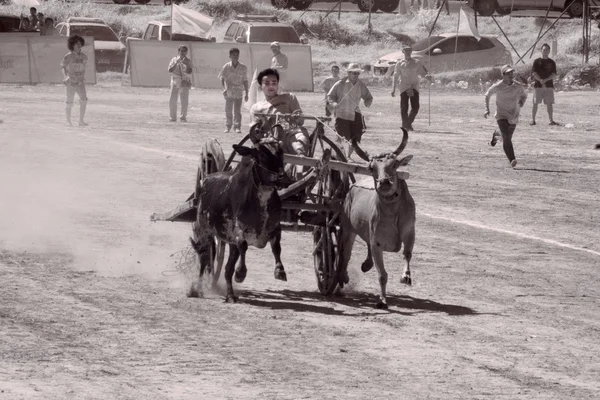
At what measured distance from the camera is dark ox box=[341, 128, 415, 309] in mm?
11688

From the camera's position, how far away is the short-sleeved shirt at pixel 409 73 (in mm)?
31406

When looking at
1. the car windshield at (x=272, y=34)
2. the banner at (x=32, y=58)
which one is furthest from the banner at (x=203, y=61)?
the car windshield at (x=272, y=34)

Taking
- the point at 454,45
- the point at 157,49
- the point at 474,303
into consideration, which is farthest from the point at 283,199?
the point at 454,45

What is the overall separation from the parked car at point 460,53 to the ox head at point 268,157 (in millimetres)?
36613

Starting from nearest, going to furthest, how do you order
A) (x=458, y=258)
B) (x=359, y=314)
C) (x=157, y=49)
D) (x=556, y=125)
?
(x=359, y=314), (x=458, y=258), (x=556, y=125), (x=157, y=49)

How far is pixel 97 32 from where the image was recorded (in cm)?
4934

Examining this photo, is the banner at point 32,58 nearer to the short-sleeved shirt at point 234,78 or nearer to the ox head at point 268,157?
the short-sleeved shirt at point 234,78

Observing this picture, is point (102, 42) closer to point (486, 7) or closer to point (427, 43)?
point (427, 43)

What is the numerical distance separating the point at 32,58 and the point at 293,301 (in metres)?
31.5

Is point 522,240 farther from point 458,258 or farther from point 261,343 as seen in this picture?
point 261,343

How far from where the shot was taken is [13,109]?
34.8m

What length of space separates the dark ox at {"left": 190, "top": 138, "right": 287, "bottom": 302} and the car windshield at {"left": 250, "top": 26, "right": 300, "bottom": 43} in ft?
113

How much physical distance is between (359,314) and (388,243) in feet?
2.18

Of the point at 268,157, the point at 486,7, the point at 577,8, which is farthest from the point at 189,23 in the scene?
the point at 268,157
